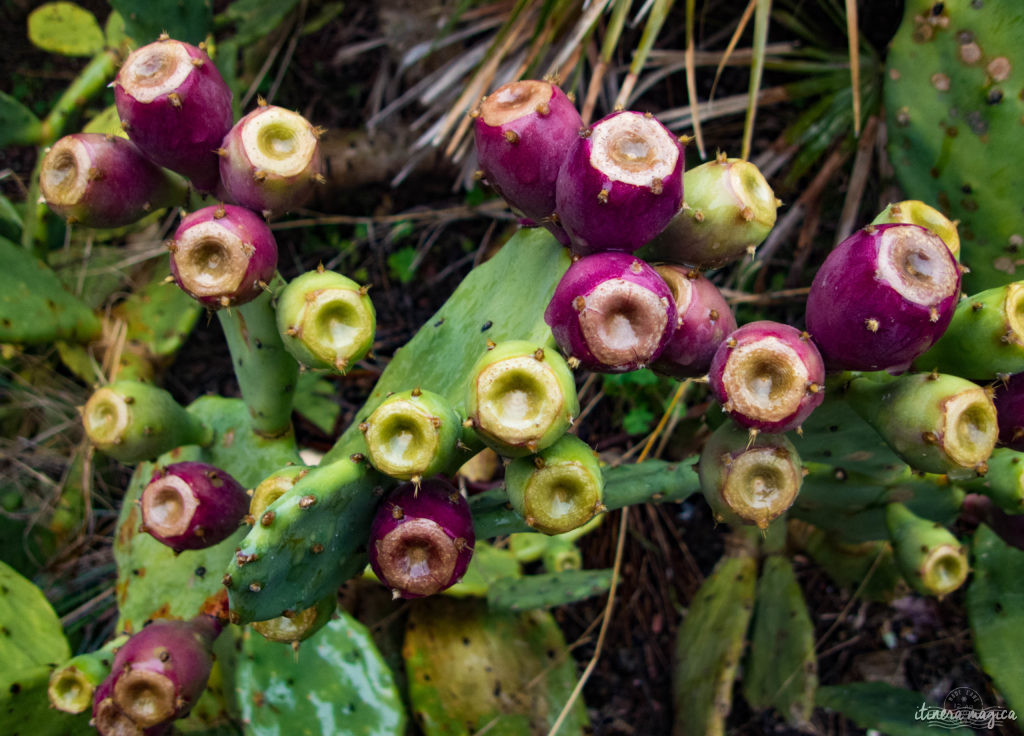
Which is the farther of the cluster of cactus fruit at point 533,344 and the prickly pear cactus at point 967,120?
the prickly pear cactus at point 967,120

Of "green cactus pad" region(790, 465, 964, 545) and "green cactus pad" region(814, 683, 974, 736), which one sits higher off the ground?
"green cactus pad" region(790, 465, 964, 545)

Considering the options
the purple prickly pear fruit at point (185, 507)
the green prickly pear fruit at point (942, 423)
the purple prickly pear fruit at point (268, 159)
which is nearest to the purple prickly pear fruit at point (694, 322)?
the green prickly pear fruit at point (942, 423)

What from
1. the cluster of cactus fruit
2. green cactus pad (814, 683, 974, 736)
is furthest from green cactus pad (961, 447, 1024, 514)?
green cactus pad (814, 683, 974, 736)

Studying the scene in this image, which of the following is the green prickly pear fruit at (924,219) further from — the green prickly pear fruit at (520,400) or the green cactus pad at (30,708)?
the green cactus pad at (30,708)

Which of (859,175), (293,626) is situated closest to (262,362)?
(293,626)

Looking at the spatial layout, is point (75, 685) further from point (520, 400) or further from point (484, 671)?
point (520, 400)

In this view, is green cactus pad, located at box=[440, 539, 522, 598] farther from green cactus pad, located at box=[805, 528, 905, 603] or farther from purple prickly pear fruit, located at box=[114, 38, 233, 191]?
purple prickly pear fruit, located at box=[114, 38, 233, 191]
